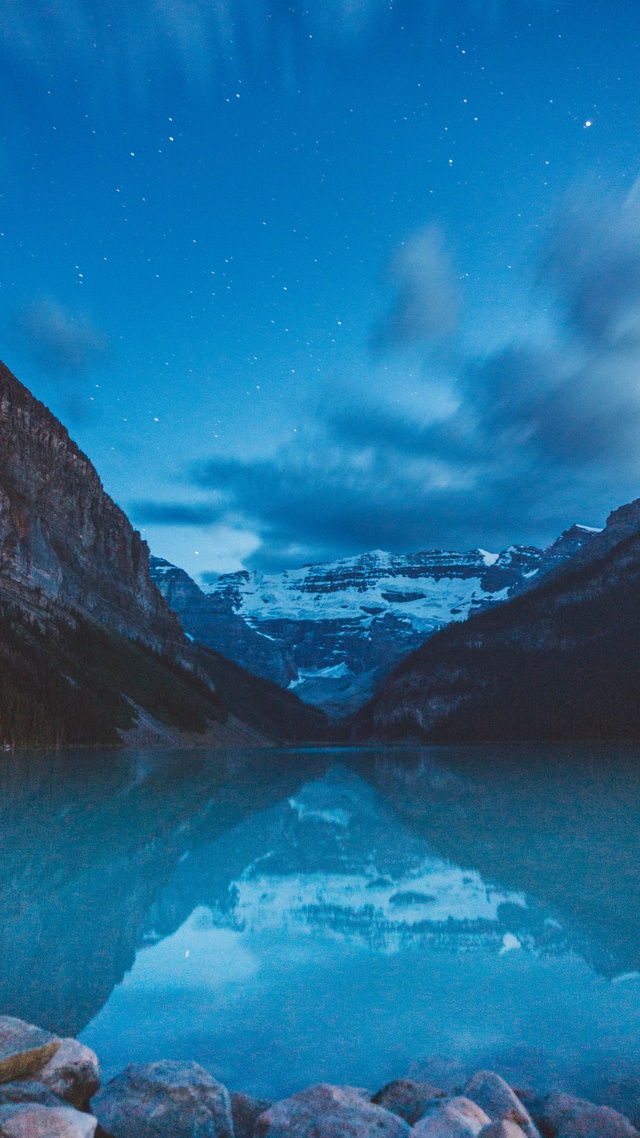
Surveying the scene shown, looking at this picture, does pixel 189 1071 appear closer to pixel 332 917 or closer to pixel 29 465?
pixel 332 917

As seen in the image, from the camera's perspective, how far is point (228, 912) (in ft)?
41.2

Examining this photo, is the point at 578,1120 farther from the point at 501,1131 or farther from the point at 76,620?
the point at 76,620

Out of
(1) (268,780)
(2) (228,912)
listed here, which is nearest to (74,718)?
(1) (268,780)

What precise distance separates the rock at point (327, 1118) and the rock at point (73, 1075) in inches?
63.7

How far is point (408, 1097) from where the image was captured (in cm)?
589

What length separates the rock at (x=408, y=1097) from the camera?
18.8 feet

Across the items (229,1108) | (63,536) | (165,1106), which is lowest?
(229,1108)

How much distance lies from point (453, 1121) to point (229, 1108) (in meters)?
1.83

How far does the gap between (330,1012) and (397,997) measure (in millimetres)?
1011

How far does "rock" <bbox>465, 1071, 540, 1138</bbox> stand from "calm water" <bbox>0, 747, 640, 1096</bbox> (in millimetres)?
1161

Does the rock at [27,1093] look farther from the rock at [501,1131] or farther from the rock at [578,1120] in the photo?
the rock at [578,1120]

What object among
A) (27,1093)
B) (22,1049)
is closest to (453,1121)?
(27,1093)

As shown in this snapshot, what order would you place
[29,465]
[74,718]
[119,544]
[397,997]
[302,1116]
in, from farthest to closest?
[119,544] → [29,465] → [74,718] → [397,997] → [302,1116]

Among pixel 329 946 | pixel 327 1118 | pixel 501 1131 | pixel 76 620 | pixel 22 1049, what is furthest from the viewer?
pixel 76 620
